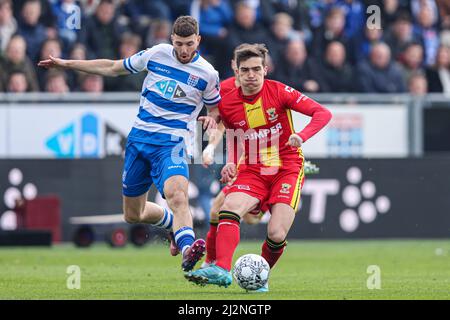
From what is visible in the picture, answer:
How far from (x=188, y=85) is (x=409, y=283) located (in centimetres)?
276

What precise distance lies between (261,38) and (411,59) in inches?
116

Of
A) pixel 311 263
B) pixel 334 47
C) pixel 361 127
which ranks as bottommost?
pixel 311 263

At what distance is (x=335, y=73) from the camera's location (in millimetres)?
19906

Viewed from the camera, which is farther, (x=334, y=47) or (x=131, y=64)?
(x=334, y=47)

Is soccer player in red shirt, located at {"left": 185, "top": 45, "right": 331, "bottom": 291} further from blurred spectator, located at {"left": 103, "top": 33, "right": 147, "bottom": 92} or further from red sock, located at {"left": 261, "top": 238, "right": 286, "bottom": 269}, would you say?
blurred spectator, located at {"left": 103, "top": 33, "right": 147, "bottom": 92}

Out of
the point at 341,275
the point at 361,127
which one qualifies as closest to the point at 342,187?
the point at 361,127

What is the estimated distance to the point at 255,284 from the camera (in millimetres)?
10094

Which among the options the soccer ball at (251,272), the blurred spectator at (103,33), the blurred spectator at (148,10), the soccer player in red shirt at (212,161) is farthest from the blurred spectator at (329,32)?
the soccer ball at (251,272)

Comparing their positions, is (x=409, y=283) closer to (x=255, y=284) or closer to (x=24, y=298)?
A: (x=255, y=284)

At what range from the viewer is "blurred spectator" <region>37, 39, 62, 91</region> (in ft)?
60.0

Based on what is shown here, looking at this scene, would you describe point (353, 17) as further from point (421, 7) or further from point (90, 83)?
point (90, 83)

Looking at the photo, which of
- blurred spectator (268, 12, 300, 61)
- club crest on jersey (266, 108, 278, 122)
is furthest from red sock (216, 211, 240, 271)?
blurred spectator (268, 12, 300, 61)

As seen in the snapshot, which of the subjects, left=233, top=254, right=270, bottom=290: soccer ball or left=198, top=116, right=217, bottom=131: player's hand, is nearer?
left=233, top=254, right=270, bottom=290: soccer ball

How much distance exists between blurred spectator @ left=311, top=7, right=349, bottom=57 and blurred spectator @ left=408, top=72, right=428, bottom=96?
52.1 inches
